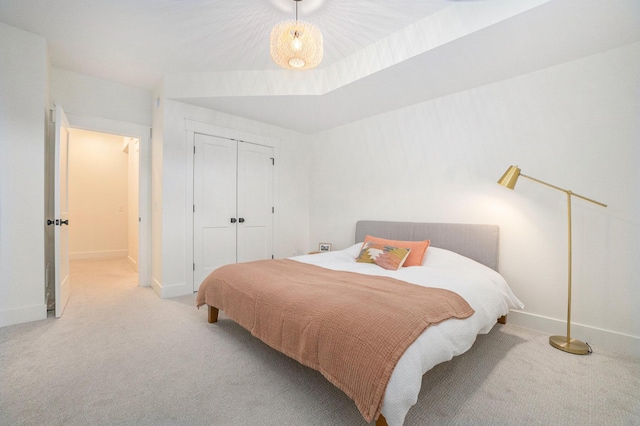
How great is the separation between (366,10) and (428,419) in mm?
2817

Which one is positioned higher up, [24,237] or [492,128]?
[492,128]

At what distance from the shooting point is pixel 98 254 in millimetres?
6172

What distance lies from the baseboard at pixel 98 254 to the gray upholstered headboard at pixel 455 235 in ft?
19.1

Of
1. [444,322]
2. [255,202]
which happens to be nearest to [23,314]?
[255,202]

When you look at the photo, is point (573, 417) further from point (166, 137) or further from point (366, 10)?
point (166, 137)

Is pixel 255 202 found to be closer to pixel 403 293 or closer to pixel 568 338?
pixel 403 293

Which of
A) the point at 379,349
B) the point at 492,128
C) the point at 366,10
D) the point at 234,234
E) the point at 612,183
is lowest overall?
the point at 379,349

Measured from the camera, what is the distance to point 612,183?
7.55 feet

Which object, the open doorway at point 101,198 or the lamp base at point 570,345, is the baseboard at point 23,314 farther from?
the lamp base at point 570,345

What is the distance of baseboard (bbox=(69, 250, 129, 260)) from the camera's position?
19.4 feet

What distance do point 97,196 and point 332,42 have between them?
20.2 ft

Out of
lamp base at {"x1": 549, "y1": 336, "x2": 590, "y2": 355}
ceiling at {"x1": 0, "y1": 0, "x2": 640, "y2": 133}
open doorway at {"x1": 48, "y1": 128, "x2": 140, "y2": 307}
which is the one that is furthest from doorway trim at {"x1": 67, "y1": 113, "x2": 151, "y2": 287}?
lamp base at {"x1": 549, "y1": 336, "x2": 590, "y2": 355}

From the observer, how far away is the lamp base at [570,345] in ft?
7.13

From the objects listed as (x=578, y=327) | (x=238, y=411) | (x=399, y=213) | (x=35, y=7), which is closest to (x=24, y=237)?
(x=35, y=7)
